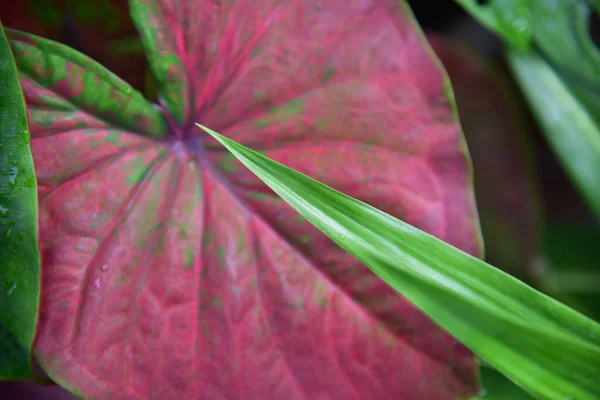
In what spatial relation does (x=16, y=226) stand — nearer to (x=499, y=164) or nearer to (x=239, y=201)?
(x=239, y=201)

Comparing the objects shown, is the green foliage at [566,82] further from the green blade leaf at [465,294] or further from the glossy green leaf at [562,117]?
the green blade leaf at [465,294]

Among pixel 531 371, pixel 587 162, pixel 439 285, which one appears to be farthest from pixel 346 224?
pixel 587 162

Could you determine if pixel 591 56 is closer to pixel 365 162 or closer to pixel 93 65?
pixel 365 162

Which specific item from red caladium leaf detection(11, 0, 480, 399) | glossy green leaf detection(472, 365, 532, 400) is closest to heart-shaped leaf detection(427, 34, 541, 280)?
glossy green leaf detection(472, 365, 532, 400)

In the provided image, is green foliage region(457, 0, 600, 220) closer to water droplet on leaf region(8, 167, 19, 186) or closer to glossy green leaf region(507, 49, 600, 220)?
glossy green leaf region(507, 49, 600, 220)

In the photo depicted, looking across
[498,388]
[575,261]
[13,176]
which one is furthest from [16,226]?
[575,261]

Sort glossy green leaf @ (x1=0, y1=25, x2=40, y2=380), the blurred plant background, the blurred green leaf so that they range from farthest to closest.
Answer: the blurred green leaf → the blurred plant background → glossy green leaf @ (x1=0, y1=25, x2=40, y2=380)
